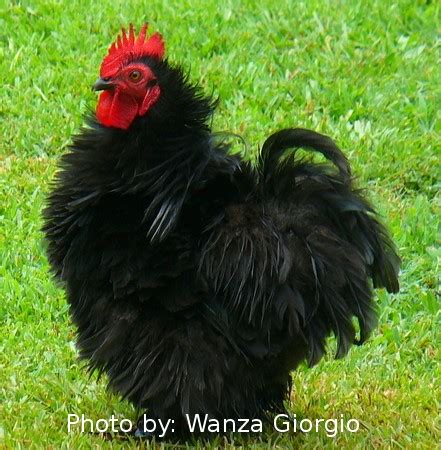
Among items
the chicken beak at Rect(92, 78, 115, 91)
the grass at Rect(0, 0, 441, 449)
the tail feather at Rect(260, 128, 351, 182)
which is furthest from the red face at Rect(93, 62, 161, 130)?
the grass at Rect(0, 0, 441, 449)

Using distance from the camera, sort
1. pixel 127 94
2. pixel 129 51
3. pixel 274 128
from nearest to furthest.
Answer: pixel 127 94 < pixel 129 51 < pixel 274 128

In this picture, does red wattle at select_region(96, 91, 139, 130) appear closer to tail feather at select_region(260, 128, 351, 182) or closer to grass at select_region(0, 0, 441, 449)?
tail feather at select_region(260, 128, 351, 182)

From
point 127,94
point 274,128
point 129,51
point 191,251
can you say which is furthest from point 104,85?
point 274,128

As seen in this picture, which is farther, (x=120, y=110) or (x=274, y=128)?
(x=274, y=128)

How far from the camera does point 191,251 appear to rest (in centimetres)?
446

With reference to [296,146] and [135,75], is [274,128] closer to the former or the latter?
[296,146]

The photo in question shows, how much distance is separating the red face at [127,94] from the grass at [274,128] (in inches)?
29.9

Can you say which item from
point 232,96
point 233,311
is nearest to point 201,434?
point 233,311

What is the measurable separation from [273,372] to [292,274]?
1.47 ft

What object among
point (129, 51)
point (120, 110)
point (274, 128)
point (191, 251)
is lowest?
point (274, 128)

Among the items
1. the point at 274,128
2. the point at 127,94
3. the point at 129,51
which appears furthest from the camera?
the point at 274,128

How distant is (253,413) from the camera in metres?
4.69

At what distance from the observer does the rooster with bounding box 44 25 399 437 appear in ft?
14.4

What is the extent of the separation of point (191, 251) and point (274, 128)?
3.46m
